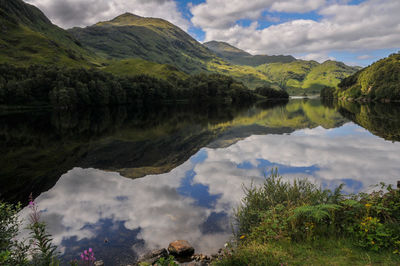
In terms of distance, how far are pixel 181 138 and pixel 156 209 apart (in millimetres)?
29670

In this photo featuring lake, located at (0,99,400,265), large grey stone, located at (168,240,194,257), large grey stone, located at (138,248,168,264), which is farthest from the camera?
lake, located at (0,99,400,265)

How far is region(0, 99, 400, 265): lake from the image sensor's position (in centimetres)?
1544

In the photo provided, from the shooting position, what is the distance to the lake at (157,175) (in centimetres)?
1544

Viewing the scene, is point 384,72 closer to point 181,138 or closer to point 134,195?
point 181,138

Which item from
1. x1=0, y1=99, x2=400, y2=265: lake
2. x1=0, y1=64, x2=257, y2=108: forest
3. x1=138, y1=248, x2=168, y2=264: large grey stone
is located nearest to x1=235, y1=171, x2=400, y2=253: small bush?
x1=0, y1=99, x2=400, y2=265: lake

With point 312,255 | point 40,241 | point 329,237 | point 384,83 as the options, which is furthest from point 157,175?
point 384,83

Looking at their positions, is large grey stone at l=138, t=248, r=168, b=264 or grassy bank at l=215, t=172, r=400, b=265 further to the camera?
large grey stone at l=138, t=248, r=168, b=264

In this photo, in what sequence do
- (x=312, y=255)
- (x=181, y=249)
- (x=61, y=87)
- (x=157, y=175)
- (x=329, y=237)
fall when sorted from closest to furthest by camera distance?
(x=312, y=255)
(x=329, y=237)
(x=181, y=249)
(x=157, y=175)
(x=61, y=87)

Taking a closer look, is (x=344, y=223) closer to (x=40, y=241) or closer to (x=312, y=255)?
(x=312, y=255)

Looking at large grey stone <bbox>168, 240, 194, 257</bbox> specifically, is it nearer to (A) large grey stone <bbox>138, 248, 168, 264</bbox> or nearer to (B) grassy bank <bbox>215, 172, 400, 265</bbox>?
(A) large grey stone <bbox>138, 248, 168, 264</bbox>

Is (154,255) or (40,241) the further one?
(154,255)

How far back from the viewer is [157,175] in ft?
89.6

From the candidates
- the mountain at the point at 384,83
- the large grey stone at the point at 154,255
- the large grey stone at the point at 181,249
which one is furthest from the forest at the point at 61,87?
the mountain at the point at 384,83

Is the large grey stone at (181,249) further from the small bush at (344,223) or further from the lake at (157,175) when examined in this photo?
the small bush at (344,223)
